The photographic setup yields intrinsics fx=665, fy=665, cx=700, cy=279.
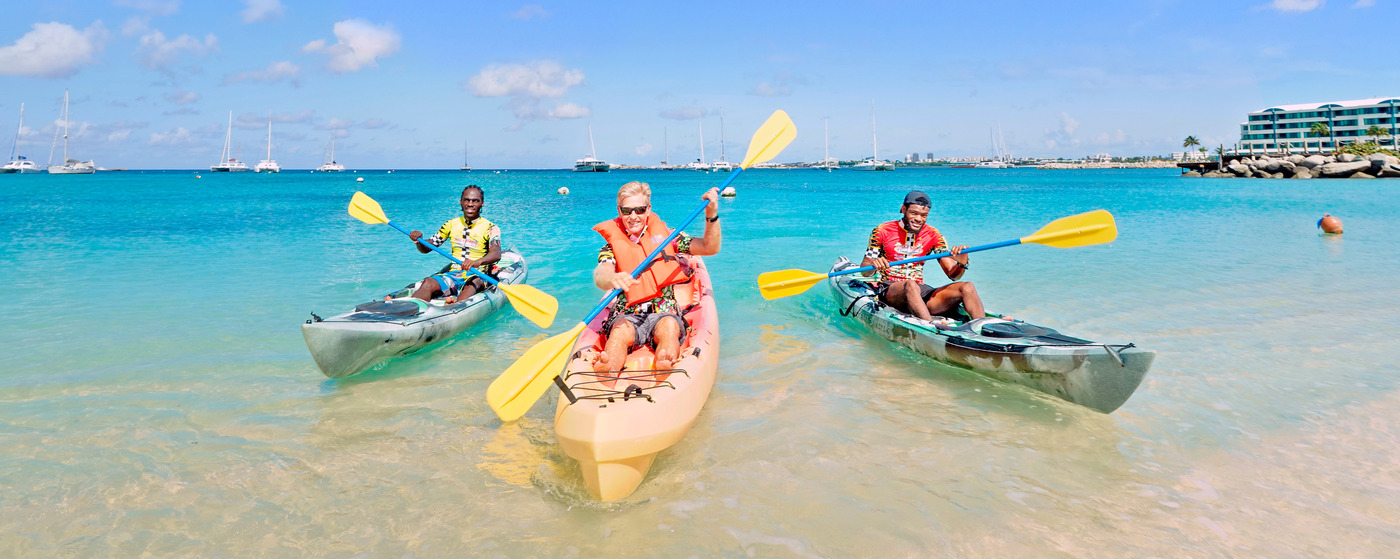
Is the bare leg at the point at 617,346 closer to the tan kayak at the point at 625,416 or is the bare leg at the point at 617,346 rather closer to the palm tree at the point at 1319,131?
the tan kayak at the point at 625,416

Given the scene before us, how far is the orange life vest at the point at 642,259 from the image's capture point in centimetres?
498

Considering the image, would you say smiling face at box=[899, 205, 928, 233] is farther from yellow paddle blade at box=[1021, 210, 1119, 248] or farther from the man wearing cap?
yellow paddle blade at box=[1021, 210, 1119, 248]

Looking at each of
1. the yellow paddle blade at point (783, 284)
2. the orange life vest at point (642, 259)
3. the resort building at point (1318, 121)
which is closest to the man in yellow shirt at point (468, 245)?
the orange life vest at point (642, 259)

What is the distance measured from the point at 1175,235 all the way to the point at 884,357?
49.0 feet

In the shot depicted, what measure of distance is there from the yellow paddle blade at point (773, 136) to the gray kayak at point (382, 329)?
3.38m

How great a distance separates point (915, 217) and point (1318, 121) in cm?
9740

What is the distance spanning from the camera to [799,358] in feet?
21.7

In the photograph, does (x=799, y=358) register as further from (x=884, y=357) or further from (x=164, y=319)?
(x=164, y=319)

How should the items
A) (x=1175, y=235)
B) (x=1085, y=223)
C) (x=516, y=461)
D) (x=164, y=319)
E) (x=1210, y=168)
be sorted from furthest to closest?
(x=1210, y=168) → (x=1175, y=235) → (x=164, y=319) → (x=1085, y=223) → (x=516, y=461)

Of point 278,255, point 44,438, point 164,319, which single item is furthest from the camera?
point 278,255

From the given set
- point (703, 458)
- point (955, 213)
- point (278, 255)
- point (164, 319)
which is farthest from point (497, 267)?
point (955, 213)

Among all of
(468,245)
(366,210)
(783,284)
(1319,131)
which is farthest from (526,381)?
(1319,131)

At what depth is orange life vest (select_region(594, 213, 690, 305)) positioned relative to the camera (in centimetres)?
498

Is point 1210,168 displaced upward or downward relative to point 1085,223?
upward
